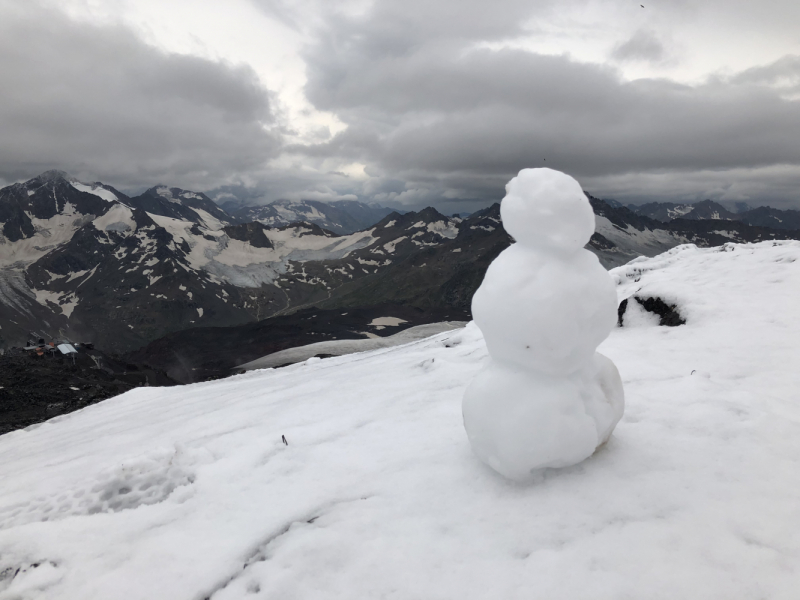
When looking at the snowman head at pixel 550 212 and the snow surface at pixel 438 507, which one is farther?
the snowman head at pixel 550 212

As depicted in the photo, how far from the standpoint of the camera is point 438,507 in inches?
210

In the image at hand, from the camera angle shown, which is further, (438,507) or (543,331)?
(438,507)

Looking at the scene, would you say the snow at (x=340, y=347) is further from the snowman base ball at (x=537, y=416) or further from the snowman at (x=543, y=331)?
the snowman at (x=543, y=331)

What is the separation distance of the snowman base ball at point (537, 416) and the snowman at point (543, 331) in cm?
1

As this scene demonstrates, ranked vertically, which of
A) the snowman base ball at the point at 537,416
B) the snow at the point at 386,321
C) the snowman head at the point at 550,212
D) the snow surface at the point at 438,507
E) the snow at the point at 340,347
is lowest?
the snow at the point at 386,321

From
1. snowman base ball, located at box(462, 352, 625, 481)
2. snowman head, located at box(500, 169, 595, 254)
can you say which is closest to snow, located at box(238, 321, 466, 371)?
snowman base ball, located at box(462, 352, 625, 481)

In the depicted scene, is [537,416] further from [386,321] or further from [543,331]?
[386,321]

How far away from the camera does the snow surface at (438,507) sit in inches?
163

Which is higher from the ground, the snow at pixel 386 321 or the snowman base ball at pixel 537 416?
the snowman base ball at pixel 537 416

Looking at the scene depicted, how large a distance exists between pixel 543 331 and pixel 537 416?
3.78 feet

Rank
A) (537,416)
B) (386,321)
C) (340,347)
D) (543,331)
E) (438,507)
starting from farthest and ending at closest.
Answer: (386,321)
(340,347)
(438,507)
(537,416)
(543,331)

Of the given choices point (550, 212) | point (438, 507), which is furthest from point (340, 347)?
point (550, 212)

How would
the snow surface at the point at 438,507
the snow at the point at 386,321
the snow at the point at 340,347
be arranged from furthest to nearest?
the snow at the point at 386,321 < the snow at the point at 340,347 < the snow surface at the point at 438,507

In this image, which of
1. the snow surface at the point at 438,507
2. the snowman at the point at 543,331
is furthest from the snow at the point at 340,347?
the snowman at the point at 543,331
